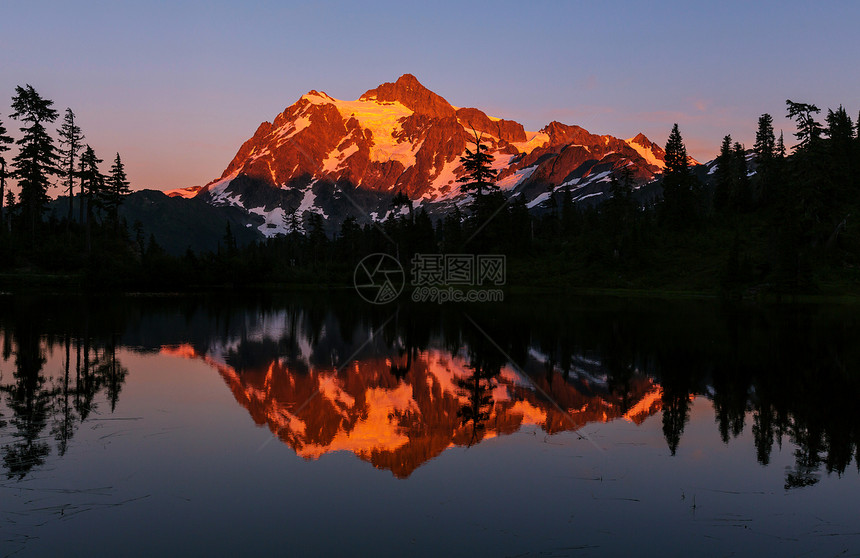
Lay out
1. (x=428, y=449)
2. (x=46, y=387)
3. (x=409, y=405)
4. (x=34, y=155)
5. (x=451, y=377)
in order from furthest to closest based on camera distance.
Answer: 1. (x=34, y=155)
2. (x=451, y=377)
3. (x=46, y=387)
4. (x=409, y=405)
5. (x=428, y=449)

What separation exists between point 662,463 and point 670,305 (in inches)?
1930

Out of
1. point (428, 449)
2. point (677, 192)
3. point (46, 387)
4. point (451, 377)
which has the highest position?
point (677, 192)

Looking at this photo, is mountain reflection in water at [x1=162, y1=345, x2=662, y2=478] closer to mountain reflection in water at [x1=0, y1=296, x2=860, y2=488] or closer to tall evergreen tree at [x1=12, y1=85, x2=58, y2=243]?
mountain reflection in water at [x1=0, y1=296, x2=860, y2=488]

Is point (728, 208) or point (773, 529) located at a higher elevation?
point (728, 208)

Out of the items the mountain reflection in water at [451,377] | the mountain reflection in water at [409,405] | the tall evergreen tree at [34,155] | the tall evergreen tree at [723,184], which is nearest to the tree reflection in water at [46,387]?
the mountain reflection in water at [451,377]

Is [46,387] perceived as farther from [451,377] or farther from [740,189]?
[740,189]

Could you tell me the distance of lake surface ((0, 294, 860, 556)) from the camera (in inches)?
373

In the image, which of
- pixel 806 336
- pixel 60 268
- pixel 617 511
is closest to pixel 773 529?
pixel 617 511

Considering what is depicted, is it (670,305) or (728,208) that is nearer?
(670,305)

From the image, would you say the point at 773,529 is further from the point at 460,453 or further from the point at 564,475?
the point at 460,453

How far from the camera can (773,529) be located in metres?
9.79

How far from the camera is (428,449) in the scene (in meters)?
14.1

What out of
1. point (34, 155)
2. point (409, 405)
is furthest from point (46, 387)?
point (34, 155)

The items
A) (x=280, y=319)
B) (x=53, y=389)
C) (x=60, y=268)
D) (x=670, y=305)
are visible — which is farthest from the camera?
(x=60, y=268)
